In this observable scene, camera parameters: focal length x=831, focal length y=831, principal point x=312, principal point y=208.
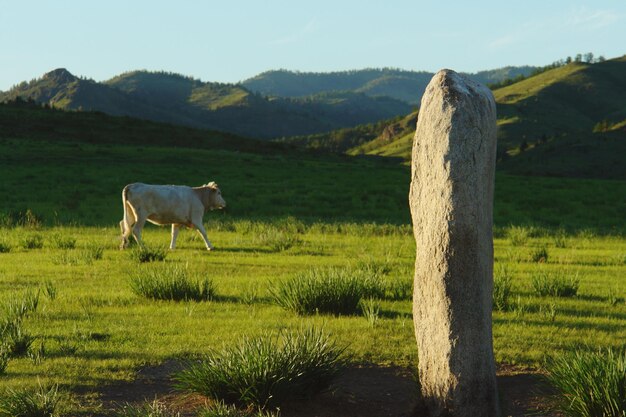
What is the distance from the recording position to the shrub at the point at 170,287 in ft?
40.7

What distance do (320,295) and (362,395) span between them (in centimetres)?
359

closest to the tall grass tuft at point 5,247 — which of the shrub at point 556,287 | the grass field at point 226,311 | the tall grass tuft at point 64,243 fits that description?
the grass field at point 226,311

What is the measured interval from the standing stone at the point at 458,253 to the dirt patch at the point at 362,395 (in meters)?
0.45

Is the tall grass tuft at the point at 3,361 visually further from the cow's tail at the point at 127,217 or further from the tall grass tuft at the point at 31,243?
the tall grass tuft at the point at 31,243

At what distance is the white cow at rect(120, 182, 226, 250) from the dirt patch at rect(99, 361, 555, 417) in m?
10.8

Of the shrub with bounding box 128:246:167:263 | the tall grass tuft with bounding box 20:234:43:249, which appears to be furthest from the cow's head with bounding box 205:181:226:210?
the shrub with bounding box 128:246:167:263

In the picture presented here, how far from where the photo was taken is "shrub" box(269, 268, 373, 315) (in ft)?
37.6

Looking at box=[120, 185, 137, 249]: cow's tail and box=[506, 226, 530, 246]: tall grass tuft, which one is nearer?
box=[120, 185, 137, 249]: cow's tail

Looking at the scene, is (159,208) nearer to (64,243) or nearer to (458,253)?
(64,243)

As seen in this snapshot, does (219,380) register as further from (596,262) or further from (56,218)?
(56,218)

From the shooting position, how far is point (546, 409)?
7.37 metres

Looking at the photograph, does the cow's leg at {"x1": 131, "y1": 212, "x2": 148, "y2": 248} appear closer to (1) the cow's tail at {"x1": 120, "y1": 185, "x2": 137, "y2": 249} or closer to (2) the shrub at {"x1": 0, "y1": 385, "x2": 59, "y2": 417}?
(1) the cow's tail at {"x1": 120, "y1": 185, "x2": 137, "y2": 249}

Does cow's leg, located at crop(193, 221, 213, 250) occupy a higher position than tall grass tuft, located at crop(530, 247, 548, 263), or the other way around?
cow's leg, located at crop(193, 221, 213, 250)

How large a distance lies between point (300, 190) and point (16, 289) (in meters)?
24.6
